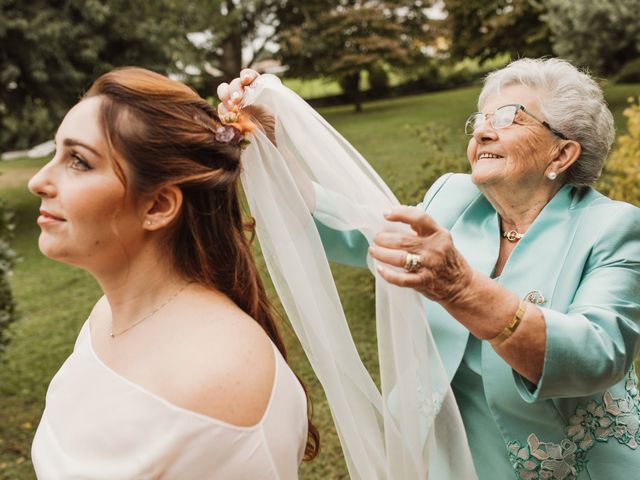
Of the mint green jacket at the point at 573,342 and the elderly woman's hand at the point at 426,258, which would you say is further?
the mint green jacket at the point at 573,342

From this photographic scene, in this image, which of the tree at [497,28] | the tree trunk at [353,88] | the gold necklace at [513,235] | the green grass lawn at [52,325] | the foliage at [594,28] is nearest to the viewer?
the gold necklace at [513,235]

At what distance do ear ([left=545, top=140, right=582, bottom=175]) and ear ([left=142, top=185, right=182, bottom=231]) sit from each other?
4.35ft

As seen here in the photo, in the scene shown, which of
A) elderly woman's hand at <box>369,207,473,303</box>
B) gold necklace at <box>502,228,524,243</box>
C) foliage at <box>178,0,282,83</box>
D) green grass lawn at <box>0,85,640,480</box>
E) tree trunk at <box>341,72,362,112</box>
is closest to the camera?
elderly woman's hand at <box>369,207,473,303</box>

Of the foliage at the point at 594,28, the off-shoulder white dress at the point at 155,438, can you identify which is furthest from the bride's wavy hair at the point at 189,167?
the foliage at the point at 594,28

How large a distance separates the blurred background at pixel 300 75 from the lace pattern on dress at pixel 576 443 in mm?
1051

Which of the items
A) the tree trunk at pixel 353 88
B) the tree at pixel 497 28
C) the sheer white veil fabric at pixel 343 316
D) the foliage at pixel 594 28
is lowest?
the tree trunk at pixel 353 88

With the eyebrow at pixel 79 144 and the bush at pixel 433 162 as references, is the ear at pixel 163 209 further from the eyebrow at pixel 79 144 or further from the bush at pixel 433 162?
the bush at pixel 433 162

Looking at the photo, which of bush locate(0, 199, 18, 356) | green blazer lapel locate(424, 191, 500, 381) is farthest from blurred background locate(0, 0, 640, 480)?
green blazer lapel locate(424, 191, 500, 381)

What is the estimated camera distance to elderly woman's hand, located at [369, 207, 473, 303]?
5.65 ft

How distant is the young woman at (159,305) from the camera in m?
1.63

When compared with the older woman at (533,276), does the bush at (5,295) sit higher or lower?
lower

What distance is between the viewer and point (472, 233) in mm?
2543

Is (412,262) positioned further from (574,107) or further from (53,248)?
(574,107)

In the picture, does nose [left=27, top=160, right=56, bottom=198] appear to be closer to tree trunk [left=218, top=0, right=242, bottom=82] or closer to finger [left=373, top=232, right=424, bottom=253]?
finger [left=373, top=232, right=424, bottom=253]
